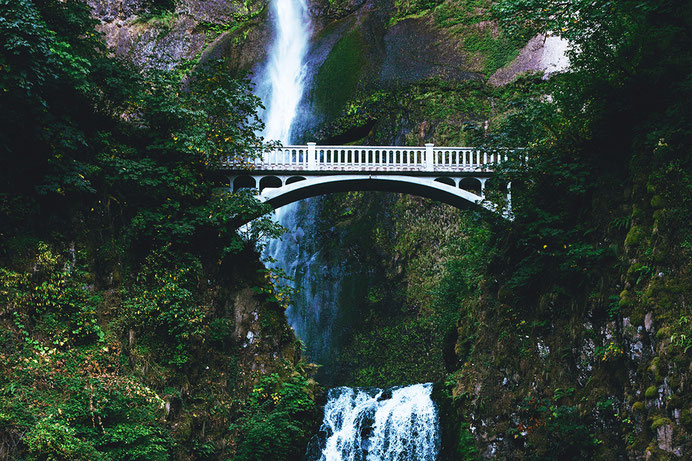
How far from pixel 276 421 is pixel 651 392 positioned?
9.13 m

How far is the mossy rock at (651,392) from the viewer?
8.61 meters

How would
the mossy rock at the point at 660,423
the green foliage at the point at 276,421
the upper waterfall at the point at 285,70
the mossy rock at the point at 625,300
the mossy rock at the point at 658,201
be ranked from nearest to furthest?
the mossy rock at the point at 660,423 < the mossy rock at the point at 658,201 < the mossy rock at the point at 625,300 < the green foliage at the point at 276,421 < the upper waterfall at the point at 285,70

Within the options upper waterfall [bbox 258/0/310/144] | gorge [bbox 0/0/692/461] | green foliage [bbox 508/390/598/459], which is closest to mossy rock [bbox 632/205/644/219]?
gorge [bbox 0/0/692/461]

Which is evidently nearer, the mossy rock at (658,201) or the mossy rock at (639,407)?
the mossy rock at (639,407)

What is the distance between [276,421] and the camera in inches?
591

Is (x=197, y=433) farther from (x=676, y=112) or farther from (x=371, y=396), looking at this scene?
(x=676, y=112)

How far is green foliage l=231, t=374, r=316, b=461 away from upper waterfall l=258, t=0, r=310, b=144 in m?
13.6

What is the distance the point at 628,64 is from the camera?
10312 mm

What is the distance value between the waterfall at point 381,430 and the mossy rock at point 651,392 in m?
7.54

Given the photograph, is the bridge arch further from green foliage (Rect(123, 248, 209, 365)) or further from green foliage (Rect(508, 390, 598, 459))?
green foliage (Rect(508, 390, 598, 459))

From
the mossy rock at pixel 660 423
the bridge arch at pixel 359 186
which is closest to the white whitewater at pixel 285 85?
the bridge arch at pixel 359 186

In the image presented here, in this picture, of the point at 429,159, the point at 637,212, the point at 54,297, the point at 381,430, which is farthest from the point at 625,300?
the point at 54,297

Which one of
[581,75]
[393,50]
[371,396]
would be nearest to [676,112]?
[581,75]

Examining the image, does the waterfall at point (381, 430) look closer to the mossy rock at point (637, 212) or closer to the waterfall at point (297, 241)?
the mossy rock at point (637, 212)
